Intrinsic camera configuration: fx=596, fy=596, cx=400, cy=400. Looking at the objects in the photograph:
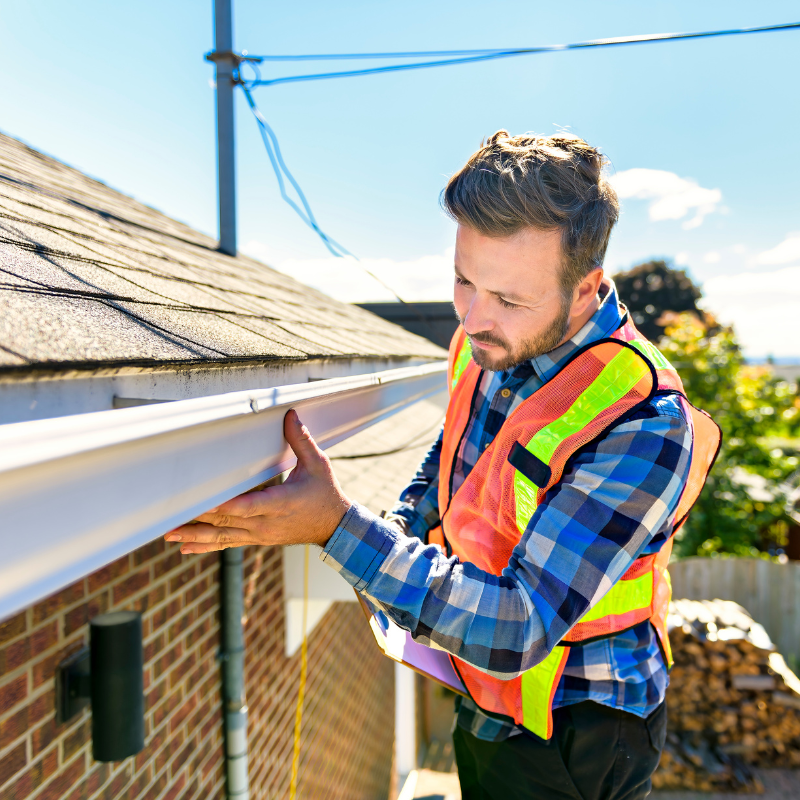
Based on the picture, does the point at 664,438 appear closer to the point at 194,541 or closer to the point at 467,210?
the point at 467,210

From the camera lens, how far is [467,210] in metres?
1.32

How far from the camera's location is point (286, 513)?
0.98m

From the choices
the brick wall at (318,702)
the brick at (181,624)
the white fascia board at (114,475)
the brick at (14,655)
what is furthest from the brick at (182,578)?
the white fascia board at (114,475)

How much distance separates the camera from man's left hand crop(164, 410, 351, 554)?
3.09 feet

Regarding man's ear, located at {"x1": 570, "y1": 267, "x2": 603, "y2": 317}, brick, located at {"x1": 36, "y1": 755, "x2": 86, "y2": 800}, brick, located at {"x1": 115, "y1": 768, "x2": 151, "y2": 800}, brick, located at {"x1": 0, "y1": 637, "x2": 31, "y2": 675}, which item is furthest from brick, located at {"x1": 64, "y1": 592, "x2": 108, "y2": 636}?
man's ear, located at {"x1": 570, "y1": 267, "x2": 603, "y2": 317}

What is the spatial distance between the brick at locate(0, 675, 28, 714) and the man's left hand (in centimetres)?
111

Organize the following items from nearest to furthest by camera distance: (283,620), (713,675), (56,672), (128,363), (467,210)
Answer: (128,363) < (467,210) < (56,672) < (283,620) < (713,675)

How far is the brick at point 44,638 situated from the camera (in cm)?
173

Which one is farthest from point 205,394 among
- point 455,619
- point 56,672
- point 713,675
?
point 713,675

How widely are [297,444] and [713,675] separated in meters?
6.59

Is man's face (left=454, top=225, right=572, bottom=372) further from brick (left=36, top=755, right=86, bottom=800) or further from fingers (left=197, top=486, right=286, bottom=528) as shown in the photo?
brick (left=36, top=755, right=86, bottom=800)

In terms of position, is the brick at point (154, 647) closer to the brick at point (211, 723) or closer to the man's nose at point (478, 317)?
the brick at point (211, 723)

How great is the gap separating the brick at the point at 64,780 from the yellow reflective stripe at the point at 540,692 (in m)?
1.47

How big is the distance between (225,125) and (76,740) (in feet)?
12.2
